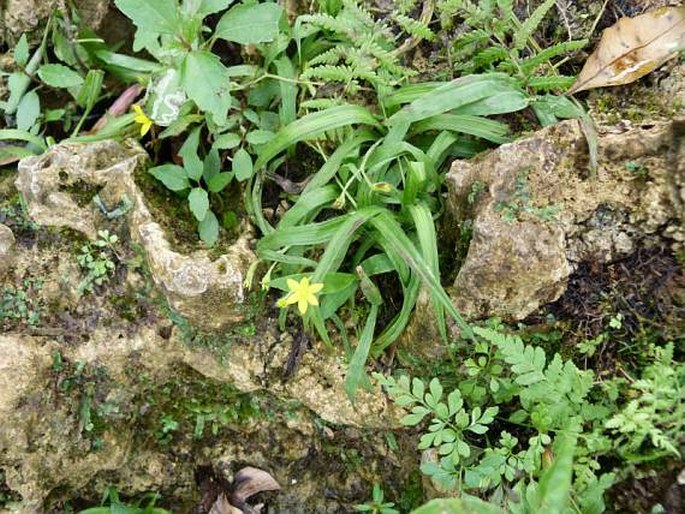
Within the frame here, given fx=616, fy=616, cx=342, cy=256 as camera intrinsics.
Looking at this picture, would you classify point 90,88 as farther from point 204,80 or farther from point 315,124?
point 315,124

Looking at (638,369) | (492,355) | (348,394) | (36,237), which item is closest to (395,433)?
(348,394)

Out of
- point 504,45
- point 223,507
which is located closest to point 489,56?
point 504,45

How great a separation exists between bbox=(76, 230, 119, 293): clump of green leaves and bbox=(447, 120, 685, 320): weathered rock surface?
150 centimetres

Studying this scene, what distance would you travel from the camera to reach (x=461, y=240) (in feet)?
7.86

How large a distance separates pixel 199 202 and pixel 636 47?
1.86 metres

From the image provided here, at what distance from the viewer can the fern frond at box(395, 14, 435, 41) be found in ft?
8.23

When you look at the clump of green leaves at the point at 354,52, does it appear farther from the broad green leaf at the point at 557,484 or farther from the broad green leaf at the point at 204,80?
the broad green leaf at the point at 557,484

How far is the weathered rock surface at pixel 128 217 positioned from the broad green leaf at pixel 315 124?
Answer: 438mm

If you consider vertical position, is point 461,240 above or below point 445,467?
above

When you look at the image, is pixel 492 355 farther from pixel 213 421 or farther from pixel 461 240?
pixel 213 421

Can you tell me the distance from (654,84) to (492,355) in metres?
1.25

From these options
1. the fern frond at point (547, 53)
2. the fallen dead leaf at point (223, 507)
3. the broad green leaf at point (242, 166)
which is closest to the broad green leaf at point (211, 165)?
the broad green leaf at point (242, 166)

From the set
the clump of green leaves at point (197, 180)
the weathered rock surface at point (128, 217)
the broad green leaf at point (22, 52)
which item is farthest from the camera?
the broad green leaf at point (22, 52)

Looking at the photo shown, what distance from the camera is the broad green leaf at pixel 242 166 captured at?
262cm
